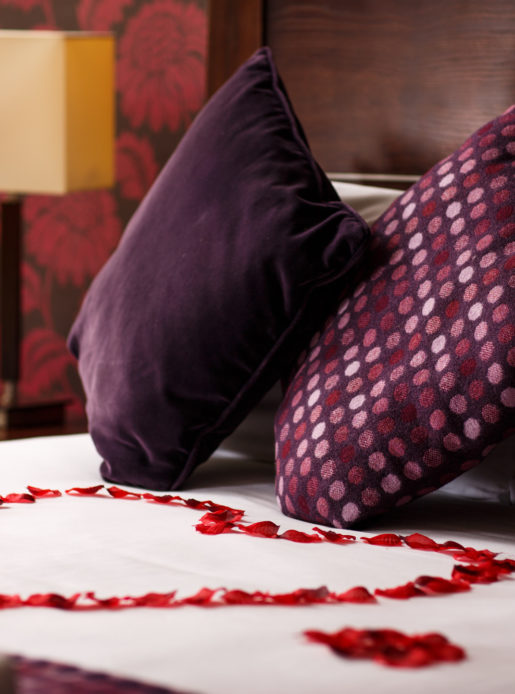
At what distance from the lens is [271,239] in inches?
49.0

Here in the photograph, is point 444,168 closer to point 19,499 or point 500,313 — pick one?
point 500,313

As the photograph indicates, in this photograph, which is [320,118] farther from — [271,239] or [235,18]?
[271,239]

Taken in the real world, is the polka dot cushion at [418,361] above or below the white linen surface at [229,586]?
above

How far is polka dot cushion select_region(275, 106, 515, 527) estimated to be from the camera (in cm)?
104

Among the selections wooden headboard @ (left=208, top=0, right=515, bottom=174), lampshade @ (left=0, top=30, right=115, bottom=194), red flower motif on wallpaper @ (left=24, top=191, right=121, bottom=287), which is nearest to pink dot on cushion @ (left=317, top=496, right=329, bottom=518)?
wooden headboard @ (left=208, top=0, right=515, bottom=174)

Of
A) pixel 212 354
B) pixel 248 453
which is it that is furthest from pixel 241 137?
pixel 248 453

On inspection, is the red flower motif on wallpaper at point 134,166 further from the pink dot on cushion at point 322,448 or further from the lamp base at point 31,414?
the pink dot on cushion at point 322,448

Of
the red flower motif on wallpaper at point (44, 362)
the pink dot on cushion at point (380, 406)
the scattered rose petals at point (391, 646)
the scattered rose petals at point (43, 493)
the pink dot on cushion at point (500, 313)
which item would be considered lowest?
the red flower motif on wallpaper at point (44, 362)

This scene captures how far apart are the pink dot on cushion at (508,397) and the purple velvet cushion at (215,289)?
0.91 feet

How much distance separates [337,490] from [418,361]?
0.16 meters

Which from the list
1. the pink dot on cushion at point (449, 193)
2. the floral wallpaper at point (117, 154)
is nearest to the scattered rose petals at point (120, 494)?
the pink dot on cushion at point (449, 193)

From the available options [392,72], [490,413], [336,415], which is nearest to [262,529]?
[336,415]

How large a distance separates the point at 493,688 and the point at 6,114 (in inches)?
67.2

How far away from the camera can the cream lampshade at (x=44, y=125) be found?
2.09m
